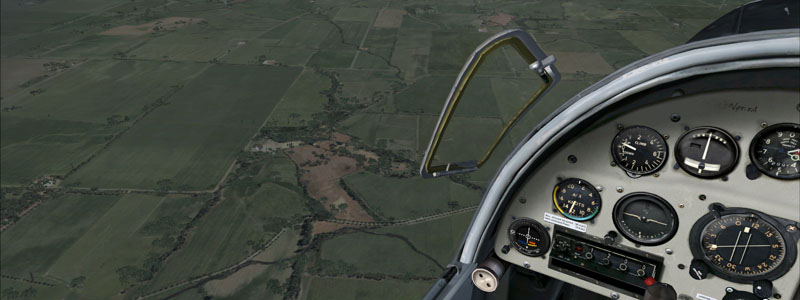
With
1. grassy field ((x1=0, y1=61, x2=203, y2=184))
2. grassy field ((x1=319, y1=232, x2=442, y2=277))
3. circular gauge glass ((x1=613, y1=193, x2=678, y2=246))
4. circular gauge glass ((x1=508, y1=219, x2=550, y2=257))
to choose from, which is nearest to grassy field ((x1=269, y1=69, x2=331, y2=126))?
grassy field ((x1=0, y1=61, x2=203, y2=184))

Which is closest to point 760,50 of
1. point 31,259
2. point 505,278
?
point 505,278

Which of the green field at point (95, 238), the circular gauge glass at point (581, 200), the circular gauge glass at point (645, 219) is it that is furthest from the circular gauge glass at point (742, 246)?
the green field at point (95, 238)

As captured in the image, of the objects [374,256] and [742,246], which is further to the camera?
[374,256]

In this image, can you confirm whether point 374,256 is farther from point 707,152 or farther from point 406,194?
point 707,152

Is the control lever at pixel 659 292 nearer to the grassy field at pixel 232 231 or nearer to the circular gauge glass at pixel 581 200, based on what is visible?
the circular gauge glass at pixel 581 200

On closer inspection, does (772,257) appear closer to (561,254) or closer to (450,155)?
(561,254)

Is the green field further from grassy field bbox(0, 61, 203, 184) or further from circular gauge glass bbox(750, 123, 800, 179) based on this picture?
circular gauge glass bbox(750, 123, 800, 179)

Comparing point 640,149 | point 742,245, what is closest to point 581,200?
point 640,149
